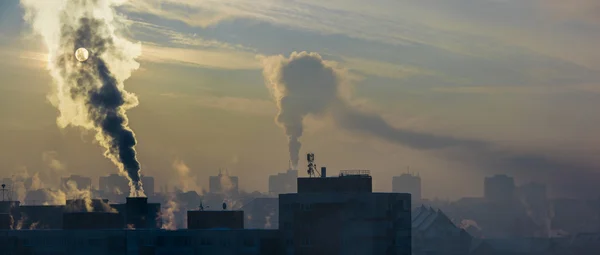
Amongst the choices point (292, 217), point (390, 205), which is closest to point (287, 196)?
point (292, 217)

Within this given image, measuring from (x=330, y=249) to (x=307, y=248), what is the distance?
11.9ft

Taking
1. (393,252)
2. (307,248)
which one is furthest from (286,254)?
(393,252)

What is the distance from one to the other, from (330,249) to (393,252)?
10.4m

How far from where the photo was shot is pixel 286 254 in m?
200

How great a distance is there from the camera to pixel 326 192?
7854 inches

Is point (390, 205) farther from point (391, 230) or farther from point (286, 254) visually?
point (286, 254)

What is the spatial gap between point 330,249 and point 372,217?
27.1 feet

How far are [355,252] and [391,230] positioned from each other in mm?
7193

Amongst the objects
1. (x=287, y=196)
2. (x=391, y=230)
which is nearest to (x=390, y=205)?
(x=391, y=230)

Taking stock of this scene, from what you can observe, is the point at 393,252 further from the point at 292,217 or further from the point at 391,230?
the point at 292,217

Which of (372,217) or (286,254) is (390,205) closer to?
(372,217)

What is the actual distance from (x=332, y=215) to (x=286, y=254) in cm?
1019

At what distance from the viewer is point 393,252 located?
19950 cm

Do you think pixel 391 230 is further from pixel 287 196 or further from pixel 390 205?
pixel 287 196
